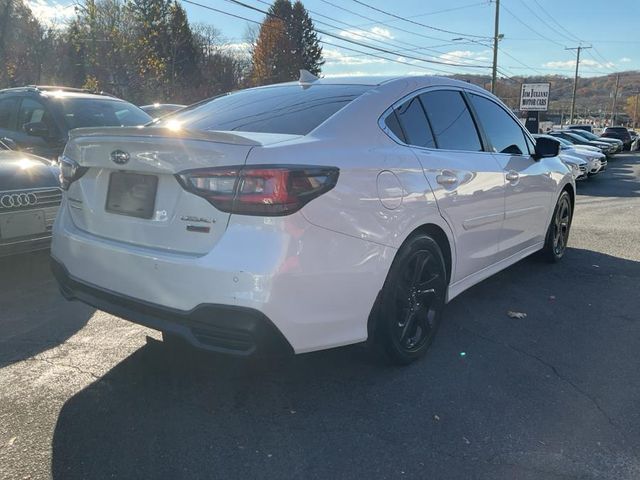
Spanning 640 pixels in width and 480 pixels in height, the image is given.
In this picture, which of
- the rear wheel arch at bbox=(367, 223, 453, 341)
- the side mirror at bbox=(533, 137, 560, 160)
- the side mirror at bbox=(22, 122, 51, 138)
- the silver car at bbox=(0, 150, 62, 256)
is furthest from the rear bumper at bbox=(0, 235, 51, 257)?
the side mirror at bbox=(533, 137, 560, 160)

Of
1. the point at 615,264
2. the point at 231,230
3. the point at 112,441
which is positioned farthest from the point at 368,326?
the point at 615,264

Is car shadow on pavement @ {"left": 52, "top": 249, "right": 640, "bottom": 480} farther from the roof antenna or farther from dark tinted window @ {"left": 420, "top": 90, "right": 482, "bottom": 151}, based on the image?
the roof antenna

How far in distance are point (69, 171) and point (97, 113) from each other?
4.56 m

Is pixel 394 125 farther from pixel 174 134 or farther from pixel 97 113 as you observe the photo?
pixel 97 113

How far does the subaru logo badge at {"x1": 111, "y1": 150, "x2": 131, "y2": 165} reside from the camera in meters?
2.76

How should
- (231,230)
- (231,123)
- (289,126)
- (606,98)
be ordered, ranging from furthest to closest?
(606,98) < (231,123) < (289,126) < (231,230)

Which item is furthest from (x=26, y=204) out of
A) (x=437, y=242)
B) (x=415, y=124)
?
(x=437, y=242)

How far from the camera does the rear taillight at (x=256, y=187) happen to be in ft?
7.89

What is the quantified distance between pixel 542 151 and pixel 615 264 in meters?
1.79

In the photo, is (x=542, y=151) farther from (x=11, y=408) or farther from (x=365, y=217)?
(x=11, y=408)

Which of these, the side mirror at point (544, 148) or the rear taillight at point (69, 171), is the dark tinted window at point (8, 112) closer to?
the rear taillight at point (69, 171)

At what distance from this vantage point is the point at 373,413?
282 cm

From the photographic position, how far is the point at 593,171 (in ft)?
55.2

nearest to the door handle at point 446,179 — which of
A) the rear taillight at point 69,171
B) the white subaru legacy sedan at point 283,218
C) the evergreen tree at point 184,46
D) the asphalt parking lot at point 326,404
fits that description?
the white subaru legacy sedan at point 283,218
